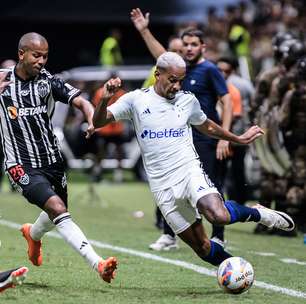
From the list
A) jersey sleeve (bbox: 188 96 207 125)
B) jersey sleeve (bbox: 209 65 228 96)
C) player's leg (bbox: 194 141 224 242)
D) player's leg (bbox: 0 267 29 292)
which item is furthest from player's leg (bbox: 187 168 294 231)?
jersey sleeve (bbox: 209 65 228 96)

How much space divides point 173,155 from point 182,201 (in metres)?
0.40

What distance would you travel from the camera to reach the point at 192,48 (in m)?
11.6

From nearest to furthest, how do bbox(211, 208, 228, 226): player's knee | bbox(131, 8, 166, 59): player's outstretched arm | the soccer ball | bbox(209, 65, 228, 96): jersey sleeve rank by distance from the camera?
the soccer ball, bbox(211, 208, 228, 226): player's knee, bbox(209, 65, 228, 96): jersey sleeve, bbox(131, 8, 166, 59): player's outstretched arm

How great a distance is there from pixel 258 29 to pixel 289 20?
1.92m

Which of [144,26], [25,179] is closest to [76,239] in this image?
[25,179]

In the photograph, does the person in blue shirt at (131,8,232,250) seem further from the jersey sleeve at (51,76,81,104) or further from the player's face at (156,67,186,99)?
the jersey sleeve at (51,76,81,104)

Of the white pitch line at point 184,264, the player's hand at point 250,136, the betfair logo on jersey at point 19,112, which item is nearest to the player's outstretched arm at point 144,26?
the white pitch line at point 184,264

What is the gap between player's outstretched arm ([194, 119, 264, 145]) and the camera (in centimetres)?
950

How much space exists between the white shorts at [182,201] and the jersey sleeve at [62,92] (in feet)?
3.61

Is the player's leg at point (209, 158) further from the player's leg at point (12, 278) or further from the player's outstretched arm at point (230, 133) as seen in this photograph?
the player's leg at point (12, 278)

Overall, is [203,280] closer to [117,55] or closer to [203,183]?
[203,183]

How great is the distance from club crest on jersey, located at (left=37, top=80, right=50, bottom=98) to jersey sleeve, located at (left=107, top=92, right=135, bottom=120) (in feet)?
1.81

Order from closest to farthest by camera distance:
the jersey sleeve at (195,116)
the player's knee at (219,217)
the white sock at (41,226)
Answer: the player's knee at (219,217) → the jersey sleeve at (195,116) → the white sock at (41,226)

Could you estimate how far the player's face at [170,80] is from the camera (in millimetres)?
9234
